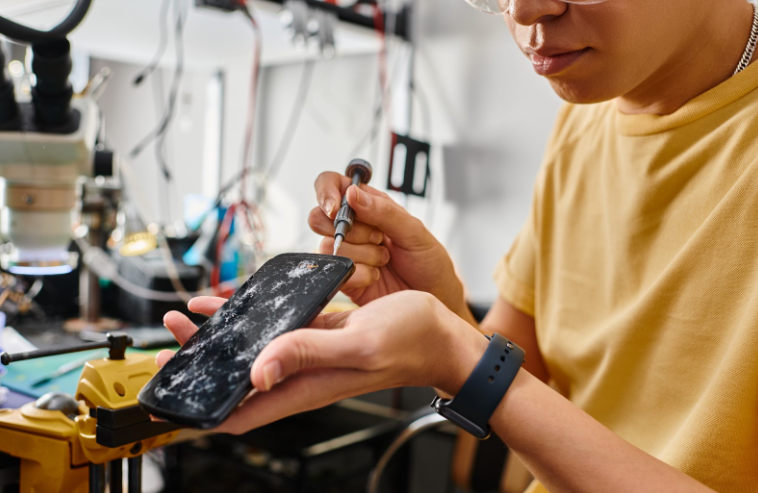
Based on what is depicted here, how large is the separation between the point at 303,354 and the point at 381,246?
0.36 meters

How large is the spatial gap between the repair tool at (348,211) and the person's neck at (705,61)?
0.36 meters

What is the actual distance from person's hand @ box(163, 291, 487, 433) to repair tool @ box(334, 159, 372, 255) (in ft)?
0.44

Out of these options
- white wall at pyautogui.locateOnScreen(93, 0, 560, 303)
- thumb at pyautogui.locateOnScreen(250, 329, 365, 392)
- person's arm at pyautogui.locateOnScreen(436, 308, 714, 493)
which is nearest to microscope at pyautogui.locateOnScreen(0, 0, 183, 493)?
thumb at pyautogui.locateOnScreen(250, 329, 365, 392)

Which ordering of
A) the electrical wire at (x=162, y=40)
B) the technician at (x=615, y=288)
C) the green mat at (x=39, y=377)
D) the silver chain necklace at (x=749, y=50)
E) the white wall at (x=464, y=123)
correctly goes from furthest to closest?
1. the white wall at (x=464, y=123)
2. the electrical wire at (x=162, y=40)
3. the green mat at (x=39, y=377)
4. the silver chain necklace at (x=749, y=50)
5. the technician at (x=615, y=288)

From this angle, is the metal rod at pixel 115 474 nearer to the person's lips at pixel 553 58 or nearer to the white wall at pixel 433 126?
the person's lips at pixel 553 58

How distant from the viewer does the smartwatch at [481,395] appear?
0.55 metres

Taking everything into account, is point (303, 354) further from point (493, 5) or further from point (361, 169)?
point (493, 5)

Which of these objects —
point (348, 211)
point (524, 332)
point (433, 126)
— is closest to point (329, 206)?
point (348, 211)

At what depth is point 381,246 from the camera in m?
0.78

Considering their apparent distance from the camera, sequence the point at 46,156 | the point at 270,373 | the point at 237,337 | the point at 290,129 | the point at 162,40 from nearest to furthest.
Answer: the point at 270,373, the point at 237,337, the point at 46,156, the point at 162,40, the point at 290,129

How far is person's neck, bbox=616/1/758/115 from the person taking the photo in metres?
0.73

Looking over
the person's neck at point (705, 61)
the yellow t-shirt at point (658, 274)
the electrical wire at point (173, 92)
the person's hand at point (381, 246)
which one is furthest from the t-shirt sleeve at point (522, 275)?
the electrical wire at point (173, 92)

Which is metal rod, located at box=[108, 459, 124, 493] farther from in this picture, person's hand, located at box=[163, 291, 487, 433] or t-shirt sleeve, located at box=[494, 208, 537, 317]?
t-shirt sleeve, located at box=[494, 208, 537, 317]

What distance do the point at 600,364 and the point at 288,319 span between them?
49cm
